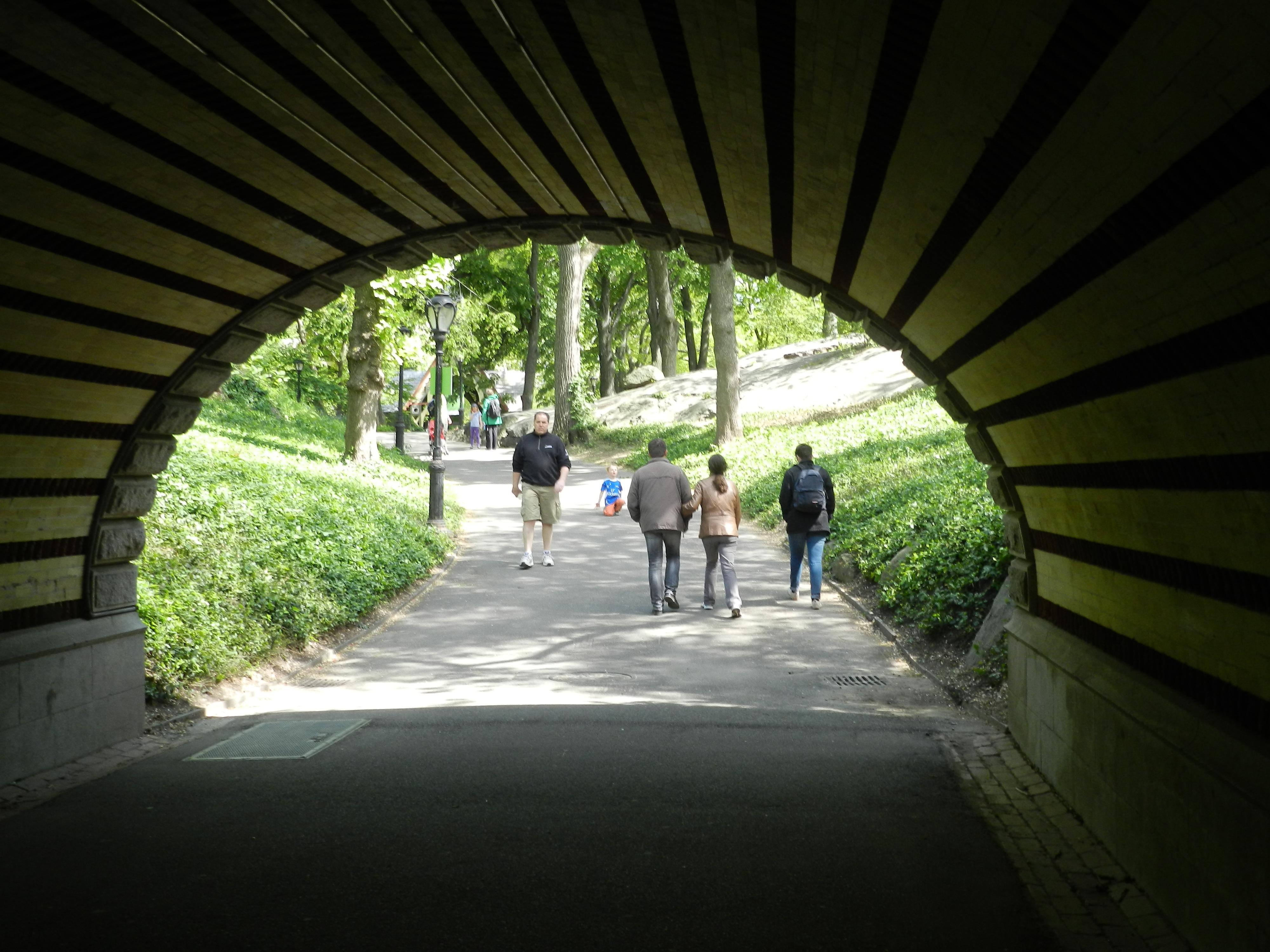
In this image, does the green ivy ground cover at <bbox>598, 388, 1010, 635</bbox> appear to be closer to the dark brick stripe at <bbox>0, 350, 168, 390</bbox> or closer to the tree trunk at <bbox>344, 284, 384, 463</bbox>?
the tree trunk at <bbox>344, 284, 384, 463</bbox>

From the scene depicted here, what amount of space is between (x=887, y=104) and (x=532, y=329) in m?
39.7

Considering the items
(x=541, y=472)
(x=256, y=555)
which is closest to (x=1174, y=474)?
(x=256, y=555)

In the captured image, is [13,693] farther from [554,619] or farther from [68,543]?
[554,619]

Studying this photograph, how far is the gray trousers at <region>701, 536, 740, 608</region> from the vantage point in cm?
1249

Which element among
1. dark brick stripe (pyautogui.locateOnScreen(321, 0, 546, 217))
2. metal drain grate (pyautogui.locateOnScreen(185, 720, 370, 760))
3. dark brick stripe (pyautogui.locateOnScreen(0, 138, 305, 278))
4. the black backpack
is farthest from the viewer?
the black backpack

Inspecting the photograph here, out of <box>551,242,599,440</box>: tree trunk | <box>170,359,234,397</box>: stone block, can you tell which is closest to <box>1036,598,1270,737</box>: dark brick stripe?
<box>170,359,234,397</box>: stone block

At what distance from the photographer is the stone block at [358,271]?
7.80m

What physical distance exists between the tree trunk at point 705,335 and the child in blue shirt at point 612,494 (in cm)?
2529

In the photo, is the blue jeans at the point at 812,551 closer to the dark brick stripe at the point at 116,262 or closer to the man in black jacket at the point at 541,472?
the man in black jacket at the point at 541,472

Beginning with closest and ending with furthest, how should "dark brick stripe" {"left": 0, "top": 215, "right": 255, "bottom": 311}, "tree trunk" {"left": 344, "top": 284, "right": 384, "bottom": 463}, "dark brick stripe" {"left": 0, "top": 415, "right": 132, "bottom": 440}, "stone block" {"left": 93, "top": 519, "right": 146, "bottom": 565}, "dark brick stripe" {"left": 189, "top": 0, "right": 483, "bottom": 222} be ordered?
"dark brick stripe" {"left": 189, "top": 0, "right": 483, "bottom": 222}
"dark brick stripe" {"left": 0, "top": 215, "right": 255, "bottom": 311}
"dark brick stripe" {"left": 0, "top": 415, "right": 132, "bottom": 440}
"stone block" {"left": 93, "top": 519, "right": 146, "bottom": 565}
"tree trunk" {"left": 344, "top": 284, "right": 384, "bottom": 463}

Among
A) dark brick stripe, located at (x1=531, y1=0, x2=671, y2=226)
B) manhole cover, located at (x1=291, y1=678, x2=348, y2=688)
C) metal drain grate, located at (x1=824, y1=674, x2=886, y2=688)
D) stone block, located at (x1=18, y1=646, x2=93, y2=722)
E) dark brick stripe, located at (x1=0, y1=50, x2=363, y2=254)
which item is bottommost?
metal drain grate, located at (x1=824, y1=674, x2=886, y2=688)

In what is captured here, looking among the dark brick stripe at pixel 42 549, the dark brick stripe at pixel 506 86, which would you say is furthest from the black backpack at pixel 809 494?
the dark brick stripe at pixel 42 549

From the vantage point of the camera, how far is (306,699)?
9.39 metres

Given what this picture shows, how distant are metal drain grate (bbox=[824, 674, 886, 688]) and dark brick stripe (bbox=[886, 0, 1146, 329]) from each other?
478 cm
